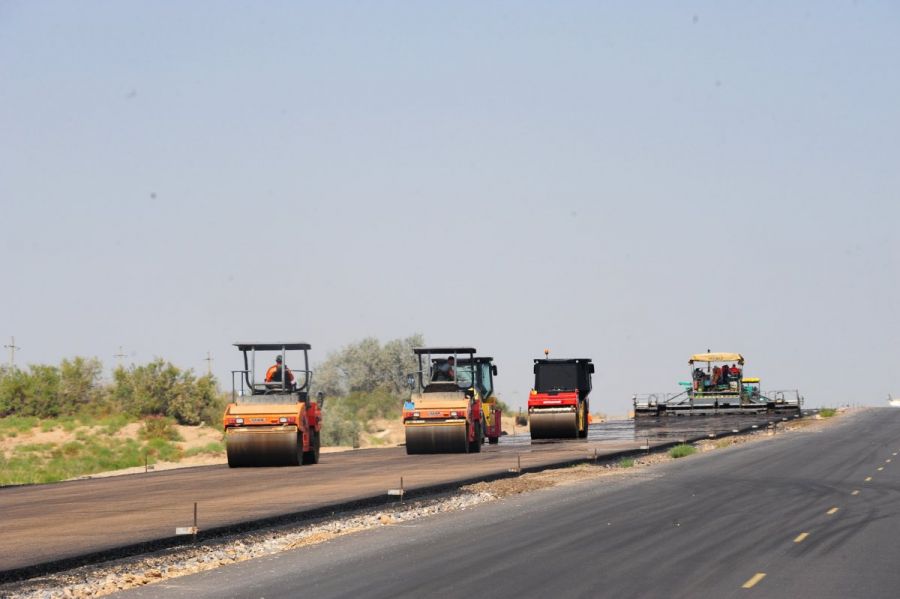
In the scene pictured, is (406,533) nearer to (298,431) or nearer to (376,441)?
(298,431)

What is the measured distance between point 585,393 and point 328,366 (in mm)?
84742

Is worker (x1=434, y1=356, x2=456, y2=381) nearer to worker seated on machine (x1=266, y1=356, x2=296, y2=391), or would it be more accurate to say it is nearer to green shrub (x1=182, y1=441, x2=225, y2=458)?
worker seated on machine (x1=266, y1=356, x2=296, y2=391)

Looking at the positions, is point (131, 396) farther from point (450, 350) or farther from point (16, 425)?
point (450, 350)

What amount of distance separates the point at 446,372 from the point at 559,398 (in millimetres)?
10120

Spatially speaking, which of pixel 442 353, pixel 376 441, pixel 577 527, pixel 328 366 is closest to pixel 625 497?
pixel 577 527

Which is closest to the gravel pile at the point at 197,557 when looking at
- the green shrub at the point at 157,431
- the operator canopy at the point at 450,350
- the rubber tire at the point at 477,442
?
the operator canopy at the point at 450,350

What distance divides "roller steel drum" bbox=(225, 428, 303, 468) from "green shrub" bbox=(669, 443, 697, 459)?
43.8 feet

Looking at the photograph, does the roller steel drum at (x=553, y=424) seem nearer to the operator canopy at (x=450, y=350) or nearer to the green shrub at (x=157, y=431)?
the operator canopy at (x=450, y=350)

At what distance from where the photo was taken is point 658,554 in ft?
55.3

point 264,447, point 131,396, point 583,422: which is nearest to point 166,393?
point 131,396

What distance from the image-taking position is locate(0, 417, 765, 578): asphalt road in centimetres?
1902

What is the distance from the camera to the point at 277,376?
1359 inches

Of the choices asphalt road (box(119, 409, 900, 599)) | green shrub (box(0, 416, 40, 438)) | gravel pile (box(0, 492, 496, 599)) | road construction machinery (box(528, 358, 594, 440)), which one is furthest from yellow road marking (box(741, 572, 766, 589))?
green shrub (box(0, 416, 40, 438))

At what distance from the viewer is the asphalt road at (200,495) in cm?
1902
